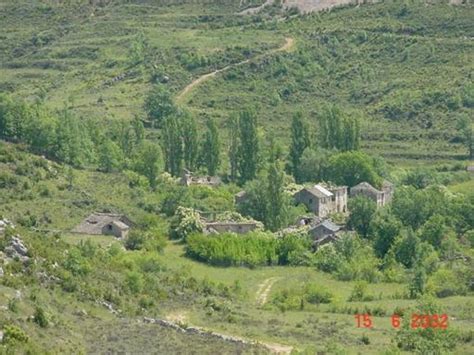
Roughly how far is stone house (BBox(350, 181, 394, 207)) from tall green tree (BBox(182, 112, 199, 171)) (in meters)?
12.6

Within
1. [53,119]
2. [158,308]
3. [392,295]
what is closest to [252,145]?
[53,119]

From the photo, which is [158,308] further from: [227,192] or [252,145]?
[252,145]

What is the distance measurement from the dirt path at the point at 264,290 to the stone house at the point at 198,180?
927 inches

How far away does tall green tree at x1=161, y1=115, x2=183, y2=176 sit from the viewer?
3994 inches

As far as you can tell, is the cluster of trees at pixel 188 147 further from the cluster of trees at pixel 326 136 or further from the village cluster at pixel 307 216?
the cluster of trees at pixel 326 136

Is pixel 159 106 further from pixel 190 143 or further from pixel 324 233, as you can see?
pixel 324 233

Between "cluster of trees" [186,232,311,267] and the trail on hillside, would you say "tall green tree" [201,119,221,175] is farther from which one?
the trail on hillside

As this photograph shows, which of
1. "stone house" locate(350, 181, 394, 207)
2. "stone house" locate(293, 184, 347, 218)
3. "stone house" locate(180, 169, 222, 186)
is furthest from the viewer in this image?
"stone house" locate(180, 169, 222, 186)

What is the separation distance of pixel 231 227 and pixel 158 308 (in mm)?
24386

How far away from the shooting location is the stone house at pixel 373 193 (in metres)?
93.4

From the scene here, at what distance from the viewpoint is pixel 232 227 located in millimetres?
84250

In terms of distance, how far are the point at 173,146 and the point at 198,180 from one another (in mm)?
4139

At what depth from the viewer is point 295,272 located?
76.7 meters
